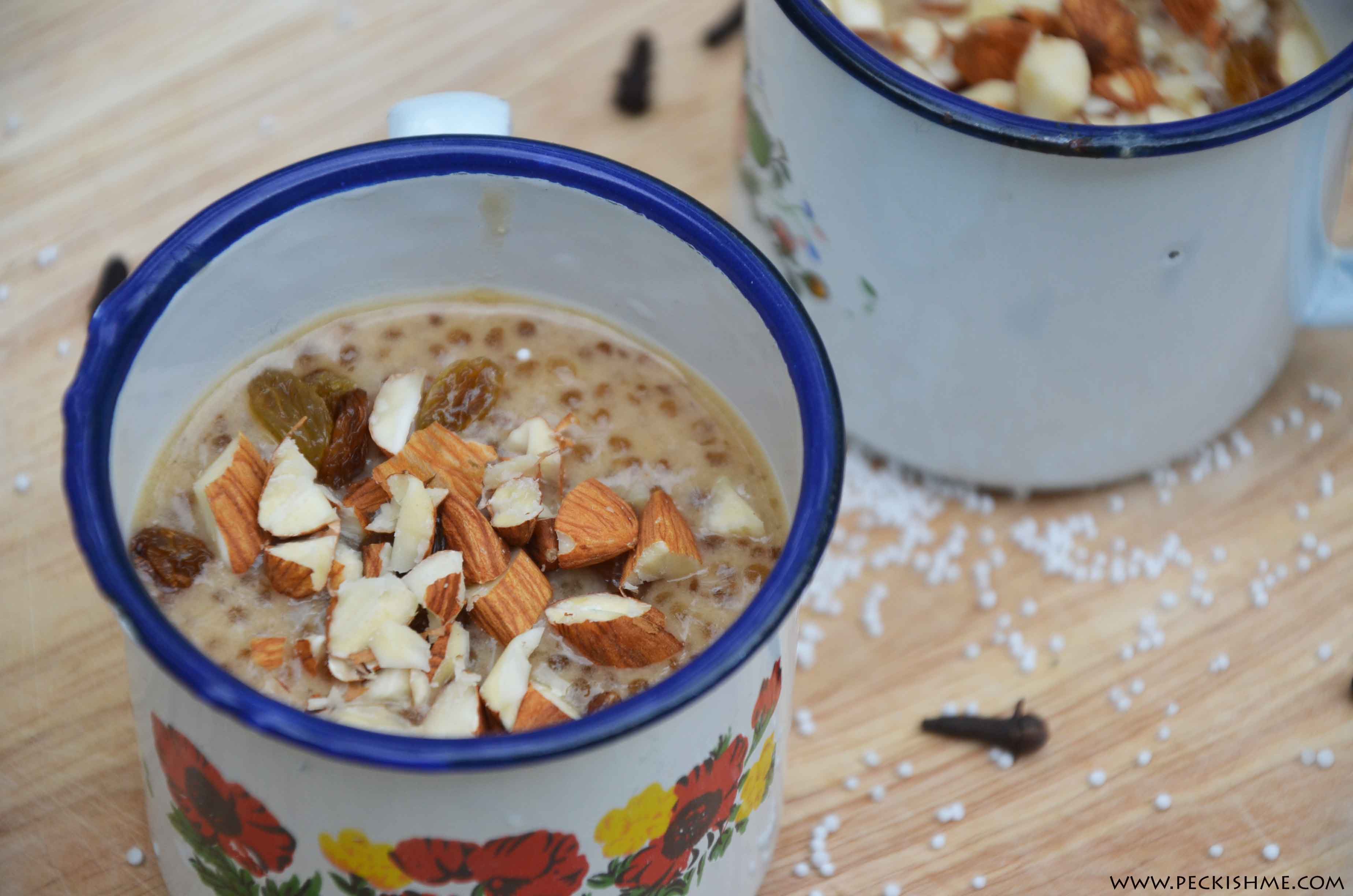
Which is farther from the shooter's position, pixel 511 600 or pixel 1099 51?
pixel 1099 51

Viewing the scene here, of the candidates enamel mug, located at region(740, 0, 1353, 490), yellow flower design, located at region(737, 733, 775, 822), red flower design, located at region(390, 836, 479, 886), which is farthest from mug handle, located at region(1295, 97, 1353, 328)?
red flower design, located at region(390, 836, 479, 886)

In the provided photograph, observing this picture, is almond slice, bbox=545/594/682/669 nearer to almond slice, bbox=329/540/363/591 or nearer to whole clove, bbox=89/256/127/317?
almond slice, bbox=329/540/363/591

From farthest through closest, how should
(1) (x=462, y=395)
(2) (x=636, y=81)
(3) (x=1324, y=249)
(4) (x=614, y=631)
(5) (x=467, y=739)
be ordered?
(2) (x=636, y=81), (3) (x=1324, y=249), (1) (x=462, y=395), (4) (x=614, y=631), (5) (x=467, y=739)

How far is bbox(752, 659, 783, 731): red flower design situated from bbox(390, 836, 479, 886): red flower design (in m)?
0.11

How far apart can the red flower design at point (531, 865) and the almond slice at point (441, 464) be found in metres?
0.16

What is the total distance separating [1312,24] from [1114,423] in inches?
9.2

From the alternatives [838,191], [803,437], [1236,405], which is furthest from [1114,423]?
[803,437]

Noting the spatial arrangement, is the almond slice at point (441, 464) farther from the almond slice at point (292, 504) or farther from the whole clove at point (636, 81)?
the whole clove at point (636, 81)

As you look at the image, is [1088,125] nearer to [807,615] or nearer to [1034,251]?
[1034,251]

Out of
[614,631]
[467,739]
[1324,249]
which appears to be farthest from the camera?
[1324,249]

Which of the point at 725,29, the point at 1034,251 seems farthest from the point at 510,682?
the point at 725,29

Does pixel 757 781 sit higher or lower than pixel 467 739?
lower

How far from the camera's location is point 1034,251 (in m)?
0.70

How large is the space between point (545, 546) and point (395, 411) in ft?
0.32
